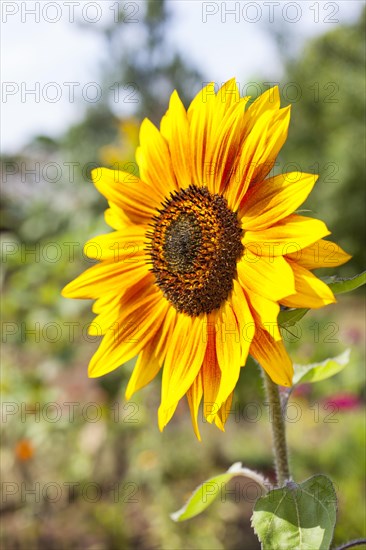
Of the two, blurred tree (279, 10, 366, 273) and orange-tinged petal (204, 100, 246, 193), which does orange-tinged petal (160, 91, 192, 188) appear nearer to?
orange-tinged petal (204, 100, 246, 193)

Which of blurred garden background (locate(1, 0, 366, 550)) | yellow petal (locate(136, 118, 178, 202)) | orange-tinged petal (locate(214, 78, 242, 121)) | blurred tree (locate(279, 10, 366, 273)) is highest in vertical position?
blurred tree (locate(279, 10, 366, 273))

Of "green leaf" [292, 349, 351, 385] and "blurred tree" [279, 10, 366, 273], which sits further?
"blurred tree" [279, 10, 366, 273]

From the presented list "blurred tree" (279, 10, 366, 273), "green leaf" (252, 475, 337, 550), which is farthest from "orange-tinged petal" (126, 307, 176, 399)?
"blurred tree" (279, 10, 366, 273)

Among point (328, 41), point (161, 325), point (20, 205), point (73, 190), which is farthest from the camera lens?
point (328, 41)

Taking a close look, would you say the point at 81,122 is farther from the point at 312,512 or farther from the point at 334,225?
the point at 312,512

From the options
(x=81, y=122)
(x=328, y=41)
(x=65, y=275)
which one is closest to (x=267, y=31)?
(x=328, y=41)

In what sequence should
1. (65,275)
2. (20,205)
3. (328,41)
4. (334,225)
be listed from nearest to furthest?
(65,275), (20,205), (334,225), (328,41)

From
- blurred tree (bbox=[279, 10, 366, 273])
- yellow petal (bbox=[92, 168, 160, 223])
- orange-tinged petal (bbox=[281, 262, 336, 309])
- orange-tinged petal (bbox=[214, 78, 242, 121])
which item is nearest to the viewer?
orange-tinged petal (bbox=[281, 262, 336, 309])

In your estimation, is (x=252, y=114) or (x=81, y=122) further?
(x=81, y=122)
